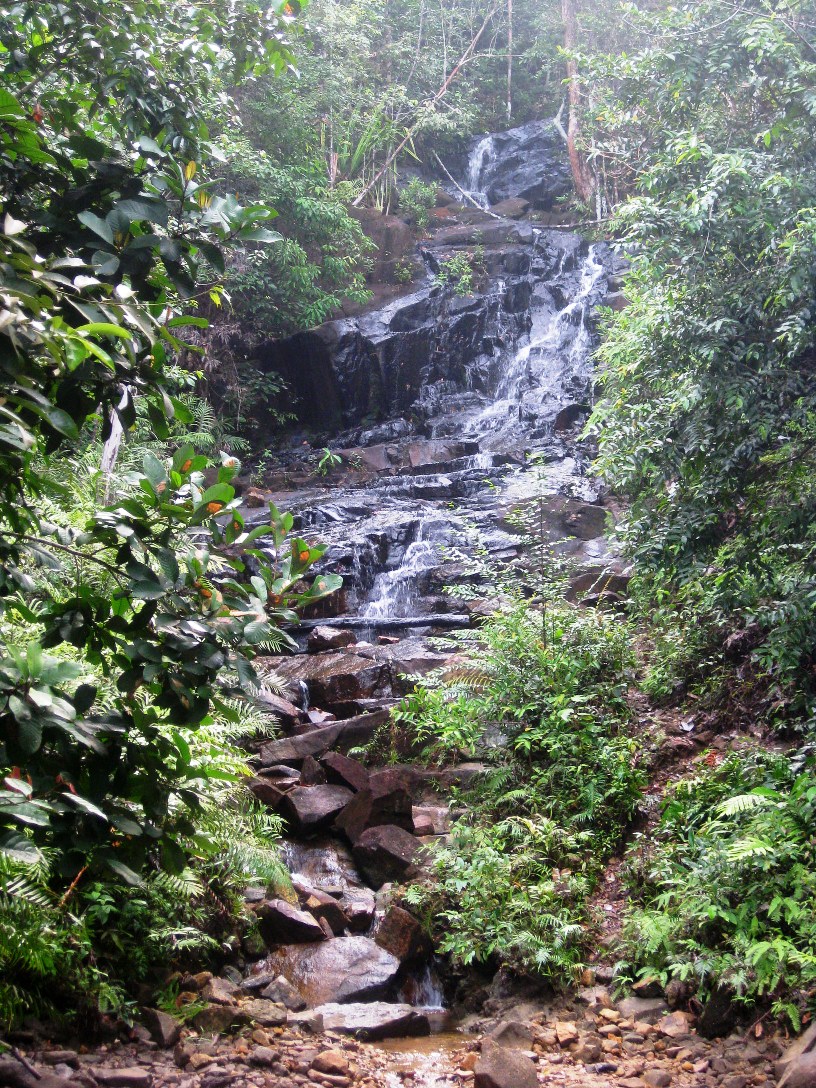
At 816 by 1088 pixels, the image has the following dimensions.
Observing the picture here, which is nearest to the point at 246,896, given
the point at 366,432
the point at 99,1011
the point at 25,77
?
the point at 99,1011

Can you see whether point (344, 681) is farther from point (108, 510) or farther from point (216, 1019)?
point (108, 510)

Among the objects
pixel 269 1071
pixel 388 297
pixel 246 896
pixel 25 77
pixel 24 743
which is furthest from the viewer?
pixel 388 297

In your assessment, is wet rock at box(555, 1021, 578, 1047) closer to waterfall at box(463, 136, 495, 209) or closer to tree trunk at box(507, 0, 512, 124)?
waterfall at box(463, 136, 495, 209)

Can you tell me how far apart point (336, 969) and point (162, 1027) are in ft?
4.96

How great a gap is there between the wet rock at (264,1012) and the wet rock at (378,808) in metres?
2.26

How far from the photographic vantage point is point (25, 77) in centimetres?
334

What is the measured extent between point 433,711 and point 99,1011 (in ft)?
13.2

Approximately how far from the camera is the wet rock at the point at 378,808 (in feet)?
21.7

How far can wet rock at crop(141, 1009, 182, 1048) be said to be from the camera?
374 cm

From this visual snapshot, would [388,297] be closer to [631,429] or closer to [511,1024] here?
[631,429]

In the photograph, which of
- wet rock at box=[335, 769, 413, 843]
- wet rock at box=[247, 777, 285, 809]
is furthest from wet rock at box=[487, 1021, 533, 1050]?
wet rock at box=[247, 777, 285, 809]

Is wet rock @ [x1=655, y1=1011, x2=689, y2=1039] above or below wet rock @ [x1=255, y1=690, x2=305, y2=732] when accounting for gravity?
above

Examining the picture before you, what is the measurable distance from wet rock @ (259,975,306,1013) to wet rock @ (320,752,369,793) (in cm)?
231

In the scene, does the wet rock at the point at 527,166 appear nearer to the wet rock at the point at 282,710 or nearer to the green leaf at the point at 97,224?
the wet rock at the point at 282,710
